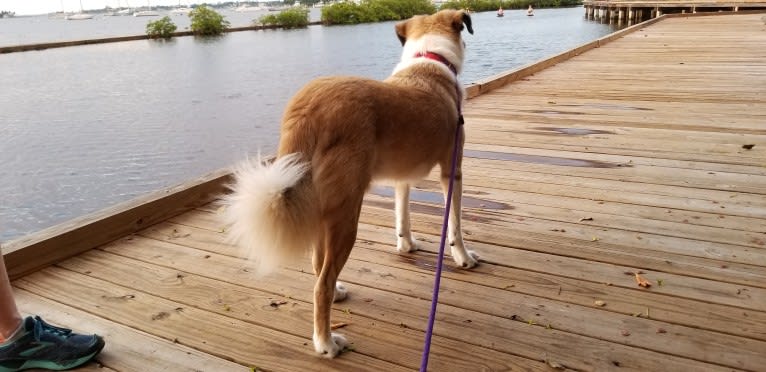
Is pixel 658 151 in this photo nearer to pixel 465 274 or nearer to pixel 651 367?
pixel 465 274

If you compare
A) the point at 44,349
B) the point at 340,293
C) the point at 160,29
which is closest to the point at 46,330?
the point at 44,349

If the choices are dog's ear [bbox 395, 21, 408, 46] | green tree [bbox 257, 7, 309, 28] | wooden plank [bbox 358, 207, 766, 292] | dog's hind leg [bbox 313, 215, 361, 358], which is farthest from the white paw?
green tree [bbox 257, 7, 309, 28]

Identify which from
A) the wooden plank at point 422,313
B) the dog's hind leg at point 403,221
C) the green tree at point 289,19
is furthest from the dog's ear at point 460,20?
the green tree at point 289,19

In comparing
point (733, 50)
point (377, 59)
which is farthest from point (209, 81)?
point (733, 50)

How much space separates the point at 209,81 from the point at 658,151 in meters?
17.9

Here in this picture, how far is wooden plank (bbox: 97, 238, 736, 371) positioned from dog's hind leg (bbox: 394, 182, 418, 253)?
8.9 inches

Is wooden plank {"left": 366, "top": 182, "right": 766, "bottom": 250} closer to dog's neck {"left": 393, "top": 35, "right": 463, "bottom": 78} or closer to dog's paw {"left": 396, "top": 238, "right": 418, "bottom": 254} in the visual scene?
dog's paw {"left": 396, "top": 238, "right": 418, "bottom": 254}

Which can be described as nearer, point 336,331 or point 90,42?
point 336,331

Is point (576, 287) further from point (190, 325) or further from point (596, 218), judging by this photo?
point (190, 325)

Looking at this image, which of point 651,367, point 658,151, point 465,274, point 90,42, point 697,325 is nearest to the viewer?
point 651,367

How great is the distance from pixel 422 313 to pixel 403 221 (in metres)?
0.66

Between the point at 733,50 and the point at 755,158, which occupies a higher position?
the point at 733,50

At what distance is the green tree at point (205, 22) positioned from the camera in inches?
1693

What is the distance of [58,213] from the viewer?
21.4 ft
